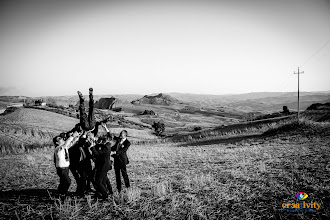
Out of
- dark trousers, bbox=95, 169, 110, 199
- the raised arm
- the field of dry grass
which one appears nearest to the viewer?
the field of dry grass

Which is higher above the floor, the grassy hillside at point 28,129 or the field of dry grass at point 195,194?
the field of dry grass at point 195,194

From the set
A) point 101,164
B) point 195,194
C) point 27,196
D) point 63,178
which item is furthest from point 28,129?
point 195,194

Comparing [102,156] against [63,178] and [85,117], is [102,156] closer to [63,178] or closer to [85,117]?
[63,178]

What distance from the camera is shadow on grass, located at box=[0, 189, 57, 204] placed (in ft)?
18.8

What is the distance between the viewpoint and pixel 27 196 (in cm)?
614

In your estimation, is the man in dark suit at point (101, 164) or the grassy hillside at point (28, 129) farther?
the grassy hillside at point (28, 129)

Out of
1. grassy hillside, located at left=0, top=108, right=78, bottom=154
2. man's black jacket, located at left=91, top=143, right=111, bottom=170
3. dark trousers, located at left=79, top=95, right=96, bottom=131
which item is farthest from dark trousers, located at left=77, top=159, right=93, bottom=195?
grassy hillside, located at left=0, top=108, right=78, bottom=154

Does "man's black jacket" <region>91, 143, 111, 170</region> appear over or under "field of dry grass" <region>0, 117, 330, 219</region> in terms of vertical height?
over

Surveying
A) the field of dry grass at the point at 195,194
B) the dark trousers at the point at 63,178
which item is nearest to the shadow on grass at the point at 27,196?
the field of dry grass at the point at 195,194

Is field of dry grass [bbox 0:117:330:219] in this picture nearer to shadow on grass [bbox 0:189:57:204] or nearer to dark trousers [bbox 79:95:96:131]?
shadow on grass [bbox 0:189:57:204]

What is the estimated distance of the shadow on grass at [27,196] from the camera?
573 cm

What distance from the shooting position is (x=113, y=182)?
7.66m

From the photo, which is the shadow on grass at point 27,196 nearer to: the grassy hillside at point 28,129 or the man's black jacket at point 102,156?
the man's black jacket at point 102,156

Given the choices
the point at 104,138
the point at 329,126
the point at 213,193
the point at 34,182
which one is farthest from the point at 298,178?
the point at 329,126
